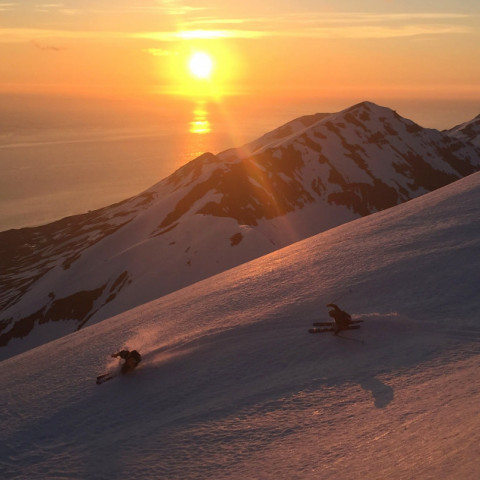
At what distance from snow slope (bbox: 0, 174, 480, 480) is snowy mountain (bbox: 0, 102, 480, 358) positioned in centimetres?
5621

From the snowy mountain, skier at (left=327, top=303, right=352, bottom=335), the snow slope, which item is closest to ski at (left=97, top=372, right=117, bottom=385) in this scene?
the snow slope

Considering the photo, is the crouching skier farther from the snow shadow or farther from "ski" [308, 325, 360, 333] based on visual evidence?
the snow shadow

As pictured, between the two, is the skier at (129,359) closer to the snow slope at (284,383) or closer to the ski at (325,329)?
the snow slope at (284,383)

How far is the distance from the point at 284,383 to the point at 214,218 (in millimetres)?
91238

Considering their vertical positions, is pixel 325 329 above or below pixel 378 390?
above

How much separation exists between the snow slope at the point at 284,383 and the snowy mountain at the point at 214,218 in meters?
56.2

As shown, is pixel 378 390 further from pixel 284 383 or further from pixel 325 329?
pixel 325 329

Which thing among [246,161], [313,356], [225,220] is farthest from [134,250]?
[313,356]

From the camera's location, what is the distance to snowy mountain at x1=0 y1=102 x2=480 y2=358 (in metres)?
85.6

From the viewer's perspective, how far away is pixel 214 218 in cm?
10288

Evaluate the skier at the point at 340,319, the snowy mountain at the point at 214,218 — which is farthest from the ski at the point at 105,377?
the snowy mountain at the point at 214,218

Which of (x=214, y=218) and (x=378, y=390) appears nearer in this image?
(x=378, y=390)

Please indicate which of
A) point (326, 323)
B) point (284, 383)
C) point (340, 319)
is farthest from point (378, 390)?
point (326, 323)

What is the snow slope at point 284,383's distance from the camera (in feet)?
30.5
